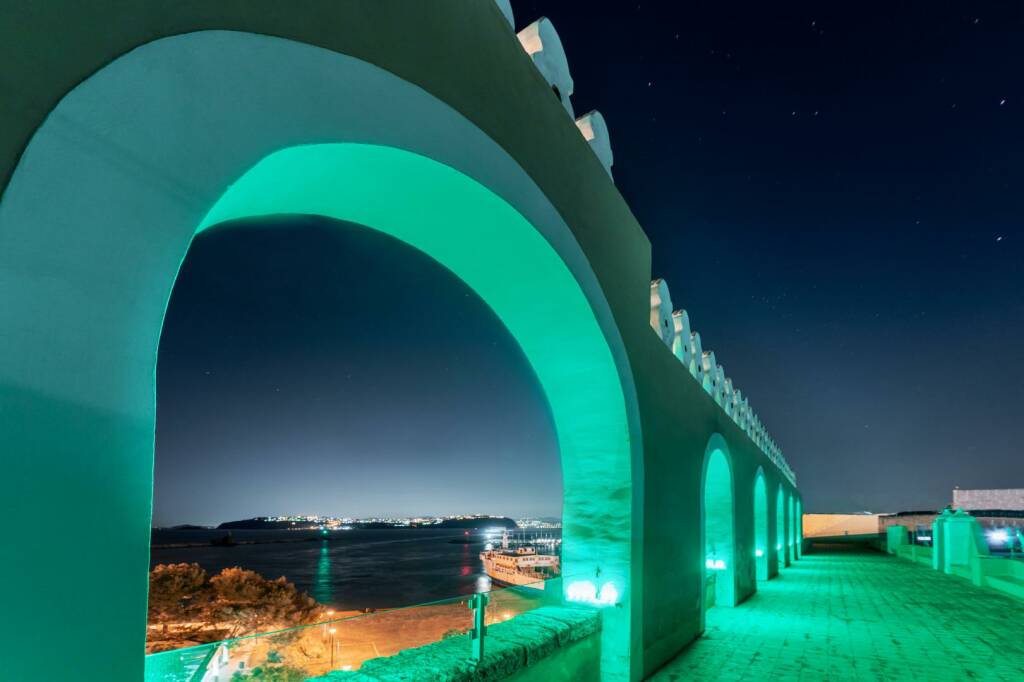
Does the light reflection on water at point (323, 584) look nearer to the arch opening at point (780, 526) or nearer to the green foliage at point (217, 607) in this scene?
the green foliage at point (217, 607)

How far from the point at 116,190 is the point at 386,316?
15875mm

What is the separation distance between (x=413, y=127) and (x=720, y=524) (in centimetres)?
931

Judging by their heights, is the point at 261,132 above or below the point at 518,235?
below

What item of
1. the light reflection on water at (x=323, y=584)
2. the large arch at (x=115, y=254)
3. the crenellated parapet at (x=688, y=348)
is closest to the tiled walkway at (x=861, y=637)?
the crenellated parapet at (x=688, y=348)

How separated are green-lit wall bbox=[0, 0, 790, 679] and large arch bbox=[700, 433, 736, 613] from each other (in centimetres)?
244

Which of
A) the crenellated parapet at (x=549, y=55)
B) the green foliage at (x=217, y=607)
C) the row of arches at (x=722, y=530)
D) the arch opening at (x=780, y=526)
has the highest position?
the crenellated parapet at (x=549, y=55)

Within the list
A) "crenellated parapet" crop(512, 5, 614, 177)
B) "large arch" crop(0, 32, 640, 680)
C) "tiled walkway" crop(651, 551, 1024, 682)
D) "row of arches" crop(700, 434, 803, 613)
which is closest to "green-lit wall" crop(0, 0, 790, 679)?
"large arch" crop(0, 32, 640, 680)

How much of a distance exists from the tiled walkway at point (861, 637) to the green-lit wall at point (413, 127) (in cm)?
56

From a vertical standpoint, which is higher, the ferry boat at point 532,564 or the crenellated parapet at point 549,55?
the crenellated parapet at point 549,55

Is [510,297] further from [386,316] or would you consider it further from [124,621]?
[386,316]

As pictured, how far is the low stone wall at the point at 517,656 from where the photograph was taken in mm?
2906

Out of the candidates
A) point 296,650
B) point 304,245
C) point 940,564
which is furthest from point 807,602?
point 304,245

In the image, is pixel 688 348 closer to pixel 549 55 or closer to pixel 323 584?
pixel 549 55

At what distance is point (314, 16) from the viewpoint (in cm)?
232
